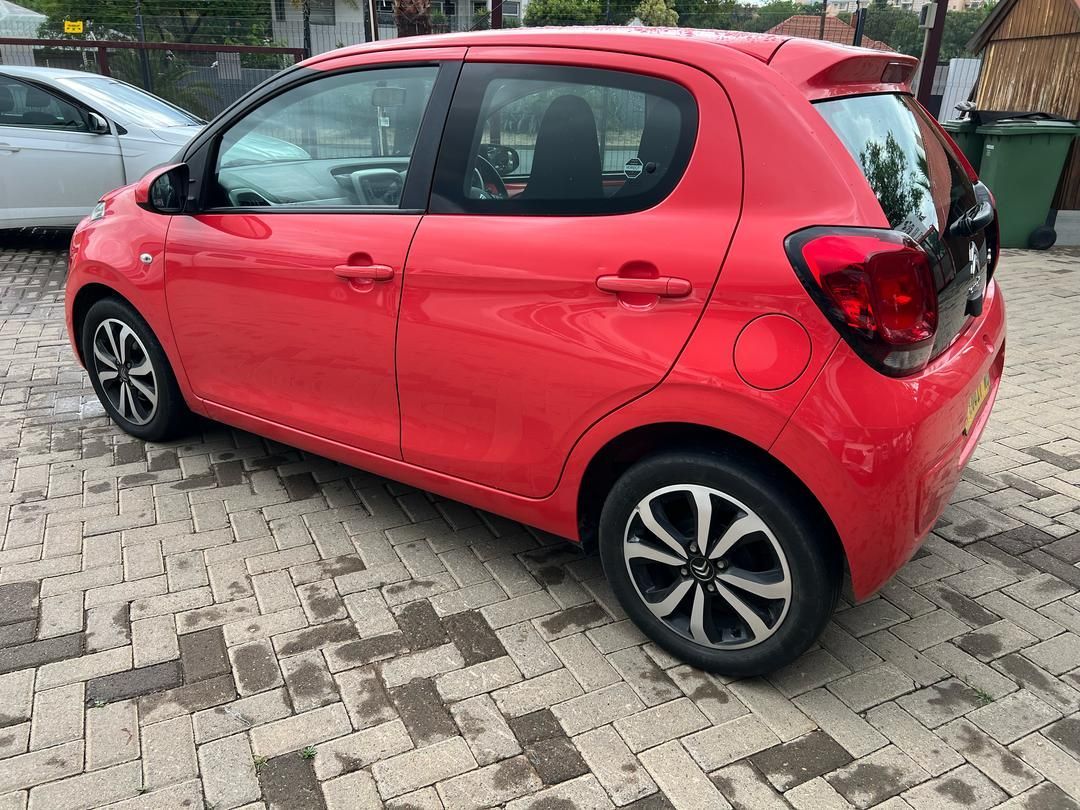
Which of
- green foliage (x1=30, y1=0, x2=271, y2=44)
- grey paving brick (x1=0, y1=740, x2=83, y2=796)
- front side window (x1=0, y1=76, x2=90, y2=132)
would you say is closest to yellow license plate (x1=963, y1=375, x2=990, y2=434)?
grey paving brick (x1=0, y1=740, x2=83, y2=796)

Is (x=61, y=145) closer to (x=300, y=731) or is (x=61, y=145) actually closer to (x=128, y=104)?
(x=128, y=104)

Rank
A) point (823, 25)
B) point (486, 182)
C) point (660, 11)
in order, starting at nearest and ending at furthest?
point (486, 182) < point (660, 11) < point (823, 25)

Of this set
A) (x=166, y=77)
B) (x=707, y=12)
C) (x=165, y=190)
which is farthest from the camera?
(x=707, y=12)

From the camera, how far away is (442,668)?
2.60 m

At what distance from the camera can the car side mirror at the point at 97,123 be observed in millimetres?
7953

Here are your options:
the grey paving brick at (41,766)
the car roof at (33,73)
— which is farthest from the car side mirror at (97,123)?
the grey paving brick at (41,766)

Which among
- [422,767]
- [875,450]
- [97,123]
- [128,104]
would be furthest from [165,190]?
[128,104]

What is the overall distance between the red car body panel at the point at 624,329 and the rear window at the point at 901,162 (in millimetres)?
65

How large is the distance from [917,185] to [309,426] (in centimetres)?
222

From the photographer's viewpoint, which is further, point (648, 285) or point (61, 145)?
point (61, 145)

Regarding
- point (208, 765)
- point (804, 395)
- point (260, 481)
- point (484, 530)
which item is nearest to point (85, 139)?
point (260, 481)

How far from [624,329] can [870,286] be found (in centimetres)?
64

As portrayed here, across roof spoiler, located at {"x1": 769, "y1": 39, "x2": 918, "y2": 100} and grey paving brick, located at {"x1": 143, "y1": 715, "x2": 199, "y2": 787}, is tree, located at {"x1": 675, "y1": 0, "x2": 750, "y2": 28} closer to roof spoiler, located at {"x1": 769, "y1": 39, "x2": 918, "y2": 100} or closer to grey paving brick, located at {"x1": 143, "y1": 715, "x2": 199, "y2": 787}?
roof spoiler, located at {"x1": 769, "y1": 39, "x2": 918, "y2": 100}

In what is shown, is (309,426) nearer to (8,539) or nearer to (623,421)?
(8,539)
